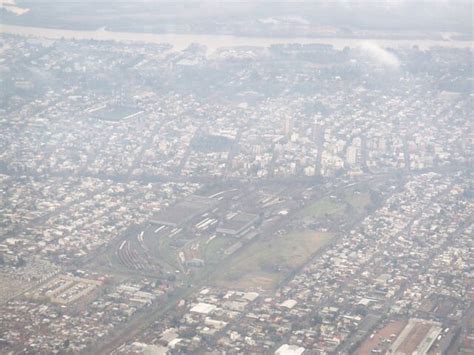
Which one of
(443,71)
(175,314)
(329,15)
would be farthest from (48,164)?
(329,15)

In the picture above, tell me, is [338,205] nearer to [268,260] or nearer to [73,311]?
[268,260]

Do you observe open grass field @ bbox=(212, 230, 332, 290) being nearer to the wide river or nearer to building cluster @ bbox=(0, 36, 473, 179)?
building cluster @ bbox=(0, 36, 473, 179)

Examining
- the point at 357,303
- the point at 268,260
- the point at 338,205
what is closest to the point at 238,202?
the point at 338,205

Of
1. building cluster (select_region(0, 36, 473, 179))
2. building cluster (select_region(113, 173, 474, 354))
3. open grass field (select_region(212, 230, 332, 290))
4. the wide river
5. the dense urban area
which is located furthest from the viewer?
the wide river

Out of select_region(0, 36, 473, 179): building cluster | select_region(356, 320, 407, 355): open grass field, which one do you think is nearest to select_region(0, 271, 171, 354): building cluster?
select_region(356, 320, 407, 355): open grass field

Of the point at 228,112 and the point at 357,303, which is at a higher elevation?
the point at 228,112

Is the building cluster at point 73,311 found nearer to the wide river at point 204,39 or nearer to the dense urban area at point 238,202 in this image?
the dense urban area at point 238,202
